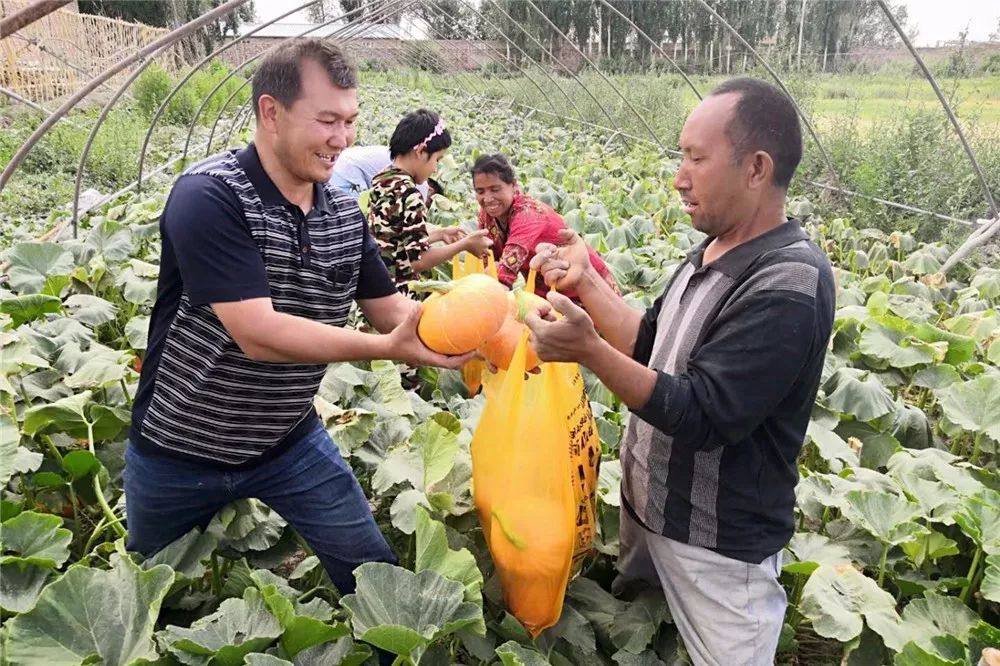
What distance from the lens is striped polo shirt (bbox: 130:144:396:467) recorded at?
1866 millimetres

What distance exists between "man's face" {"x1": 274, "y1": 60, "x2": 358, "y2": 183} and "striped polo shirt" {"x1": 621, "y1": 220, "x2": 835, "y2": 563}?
100 centimetres

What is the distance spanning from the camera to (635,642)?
7.42 ft

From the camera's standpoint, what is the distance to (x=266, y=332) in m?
1.87

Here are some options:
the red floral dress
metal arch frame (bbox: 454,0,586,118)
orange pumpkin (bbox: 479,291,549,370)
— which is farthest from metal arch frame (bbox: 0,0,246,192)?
metal arch frame (bbox: 454,0,586,118)

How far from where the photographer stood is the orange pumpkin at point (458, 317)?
2.02 meters

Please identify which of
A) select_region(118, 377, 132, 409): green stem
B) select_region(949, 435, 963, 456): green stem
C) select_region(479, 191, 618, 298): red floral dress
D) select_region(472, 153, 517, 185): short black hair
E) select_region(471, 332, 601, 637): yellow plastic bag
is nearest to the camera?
select_region(471, 332, 601, 637): yellow plastic bag

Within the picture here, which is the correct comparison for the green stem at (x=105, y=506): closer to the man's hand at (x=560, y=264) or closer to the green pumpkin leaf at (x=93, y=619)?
the green pumpkin leaf at (x=93, y=619)

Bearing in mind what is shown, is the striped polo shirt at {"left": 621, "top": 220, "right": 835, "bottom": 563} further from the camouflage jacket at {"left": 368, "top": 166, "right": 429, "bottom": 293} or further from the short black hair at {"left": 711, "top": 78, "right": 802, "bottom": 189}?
the camouflage jacket at {"left": 368, "top": 166, "right": 429, "bottom": 293}

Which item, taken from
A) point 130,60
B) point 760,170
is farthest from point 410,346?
point 130,60

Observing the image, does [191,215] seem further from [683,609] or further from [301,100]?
[683,609]

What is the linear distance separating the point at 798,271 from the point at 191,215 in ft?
4.65

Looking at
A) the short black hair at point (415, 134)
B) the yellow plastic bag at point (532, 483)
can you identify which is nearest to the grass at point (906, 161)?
the short black hair at point (415, 134)

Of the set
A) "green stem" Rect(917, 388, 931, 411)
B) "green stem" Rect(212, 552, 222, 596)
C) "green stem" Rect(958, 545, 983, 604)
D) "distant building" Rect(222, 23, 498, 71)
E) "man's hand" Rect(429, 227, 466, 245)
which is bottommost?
"green stem" Rect(917, 388, 931, 411)

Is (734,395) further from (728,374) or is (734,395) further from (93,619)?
(93,619)
